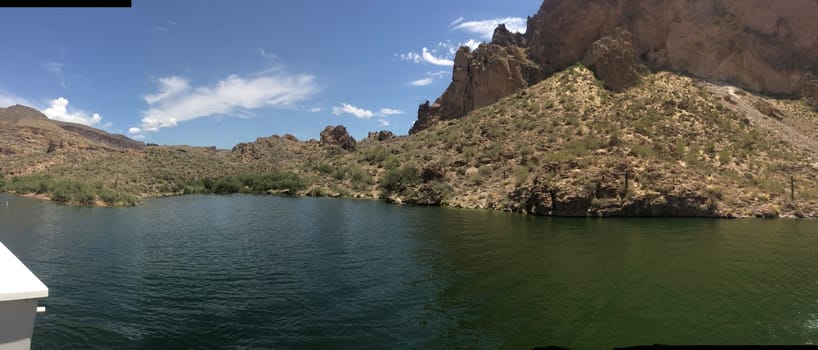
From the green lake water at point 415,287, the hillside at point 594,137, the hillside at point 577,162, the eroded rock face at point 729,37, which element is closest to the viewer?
the green lake water at point 415,287

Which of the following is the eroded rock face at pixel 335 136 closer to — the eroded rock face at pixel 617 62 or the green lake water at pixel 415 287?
the eroded rock face at pixel 617 62

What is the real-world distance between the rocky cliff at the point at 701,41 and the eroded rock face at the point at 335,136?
180 feet

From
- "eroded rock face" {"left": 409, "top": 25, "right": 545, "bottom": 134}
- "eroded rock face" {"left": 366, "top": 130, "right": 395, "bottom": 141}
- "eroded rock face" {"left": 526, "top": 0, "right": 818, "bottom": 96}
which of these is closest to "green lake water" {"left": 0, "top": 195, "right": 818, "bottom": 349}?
"eroded rock face" {"left": 526, "top": 0, "right": 818, "bottom": 96}

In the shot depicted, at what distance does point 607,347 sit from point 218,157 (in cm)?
11817

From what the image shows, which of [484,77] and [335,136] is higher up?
[484,77]

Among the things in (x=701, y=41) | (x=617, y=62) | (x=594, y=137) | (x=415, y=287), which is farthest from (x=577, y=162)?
(x=701, y=41)

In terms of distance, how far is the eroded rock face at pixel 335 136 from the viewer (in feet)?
377

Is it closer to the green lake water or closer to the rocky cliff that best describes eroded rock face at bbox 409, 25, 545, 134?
the rocky cliff

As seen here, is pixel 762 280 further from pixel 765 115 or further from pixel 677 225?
pixel 765 115

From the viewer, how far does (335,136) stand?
121 meters

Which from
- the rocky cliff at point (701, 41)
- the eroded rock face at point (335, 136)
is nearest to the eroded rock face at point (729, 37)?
the rocky cliff at point (701, 41)

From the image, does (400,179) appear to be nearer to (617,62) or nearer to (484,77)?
(484,77)

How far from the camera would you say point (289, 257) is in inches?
850

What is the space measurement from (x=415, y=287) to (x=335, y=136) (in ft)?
353
